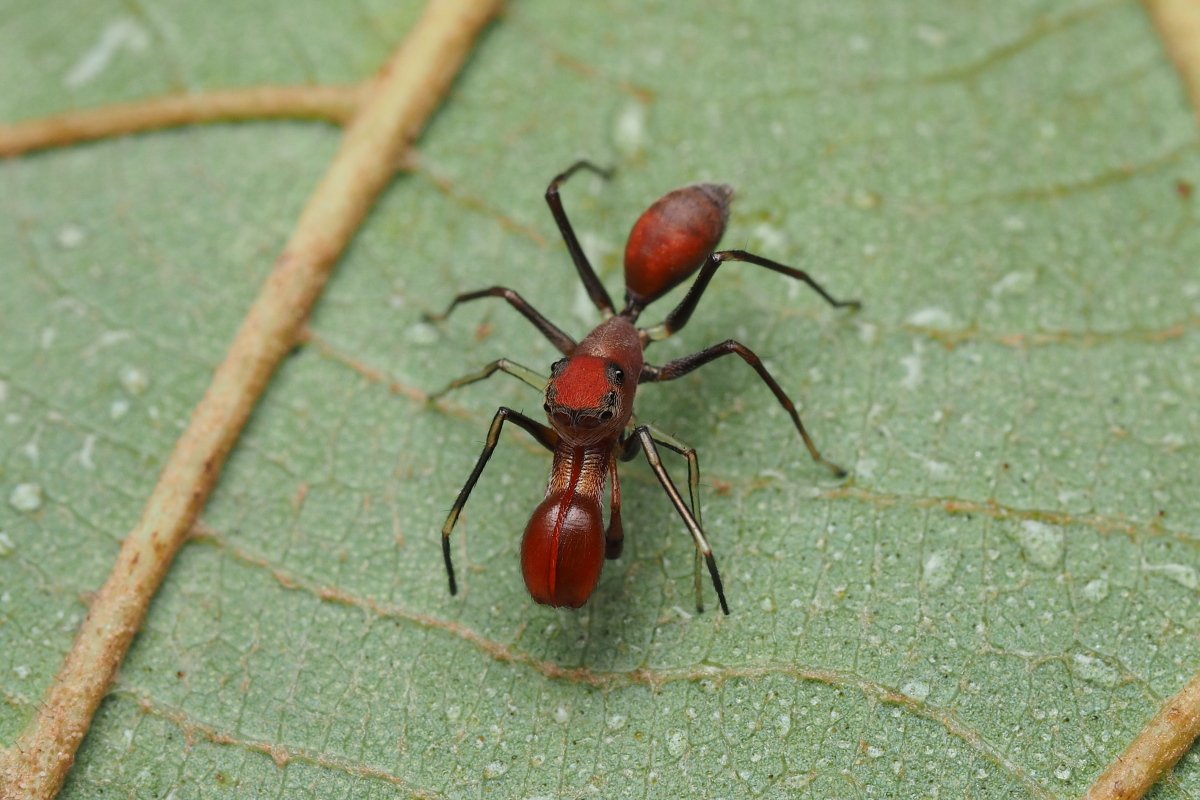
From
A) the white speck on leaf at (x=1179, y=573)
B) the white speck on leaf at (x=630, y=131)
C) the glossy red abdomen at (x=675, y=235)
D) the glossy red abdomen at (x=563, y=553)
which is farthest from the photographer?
the white speck on leaf at (x=630, y=131)

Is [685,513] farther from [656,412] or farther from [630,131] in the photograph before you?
[630,131]

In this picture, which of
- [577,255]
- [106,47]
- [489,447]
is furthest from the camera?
[106,47]

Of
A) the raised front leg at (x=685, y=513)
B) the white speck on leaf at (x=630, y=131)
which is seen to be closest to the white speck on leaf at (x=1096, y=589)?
the raised front leg at (x=685, y=513)

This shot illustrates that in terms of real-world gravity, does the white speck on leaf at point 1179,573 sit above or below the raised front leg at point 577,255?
below

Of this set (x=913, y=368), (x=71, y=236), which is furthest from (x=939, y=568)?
(x=71, y=236)

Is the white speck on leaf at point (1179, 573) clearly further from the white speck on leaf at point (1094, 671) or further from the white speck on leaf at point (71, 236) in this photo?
the white speck on leaf at point (71, 236)

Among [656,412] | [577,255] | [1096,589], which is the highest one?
[577,255]

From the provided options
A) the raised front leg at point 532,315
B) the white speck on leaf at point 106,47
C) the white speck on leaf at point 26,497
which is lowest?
the white speck on leaf at point 26,497

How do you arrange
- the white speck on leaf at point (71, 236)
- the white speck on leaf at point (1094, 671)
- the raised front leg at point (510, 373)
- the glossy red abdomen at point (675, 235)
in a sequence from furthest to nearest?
the white speck on leaf at point (71, 236) < the glossy red abdomen at point (675, 235) < the raised front leg at point (510, 373) < the white speck on leaf at point (1094, 671)
